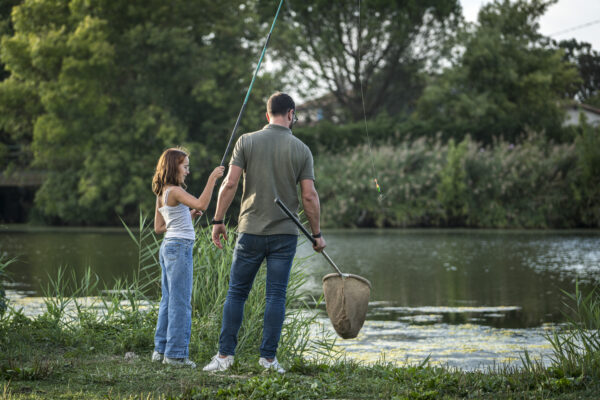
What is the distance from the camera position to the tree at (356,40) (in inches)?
1596

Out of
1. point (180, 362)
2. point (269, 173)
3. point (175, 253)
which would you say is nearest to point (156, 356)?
point (180, 362)

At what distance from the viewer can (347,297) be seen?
538 cm

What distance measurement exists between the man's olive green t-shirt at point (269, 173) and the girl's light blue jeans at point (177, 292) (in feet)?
1.82

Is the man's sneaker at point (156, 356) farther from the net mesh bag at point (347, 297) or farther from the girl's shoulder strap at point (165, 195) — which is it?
the net mesh bag at point (347, 297)

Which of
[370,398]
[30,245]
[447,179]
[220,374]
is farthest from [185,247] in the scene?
[447,179]

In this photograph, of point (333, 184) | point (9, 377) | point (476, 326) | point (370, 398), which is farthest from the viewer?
point (333, 184)

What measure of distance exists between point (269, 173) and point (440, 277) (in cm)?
884

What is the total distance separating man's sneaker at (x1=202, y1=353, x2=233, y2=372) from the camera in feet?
16.7

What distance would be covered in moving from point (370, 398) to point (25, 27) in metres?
28.7

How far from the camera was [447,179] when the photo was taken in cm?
2459

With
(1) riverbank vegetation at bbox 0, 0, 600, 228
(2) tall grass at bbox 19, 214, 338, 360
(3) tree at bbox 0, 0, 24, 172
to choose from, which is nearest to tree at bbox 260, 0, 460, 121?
(1) riverbank vegetation at bbox 0, 0, 600, 228

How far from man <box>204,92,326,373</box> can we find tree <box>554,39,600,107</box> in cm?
3820

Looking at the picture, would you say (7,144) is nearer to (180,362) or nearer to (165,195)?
(165,195)

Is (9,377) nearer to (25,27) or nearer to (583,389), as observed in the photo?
(583,389)
